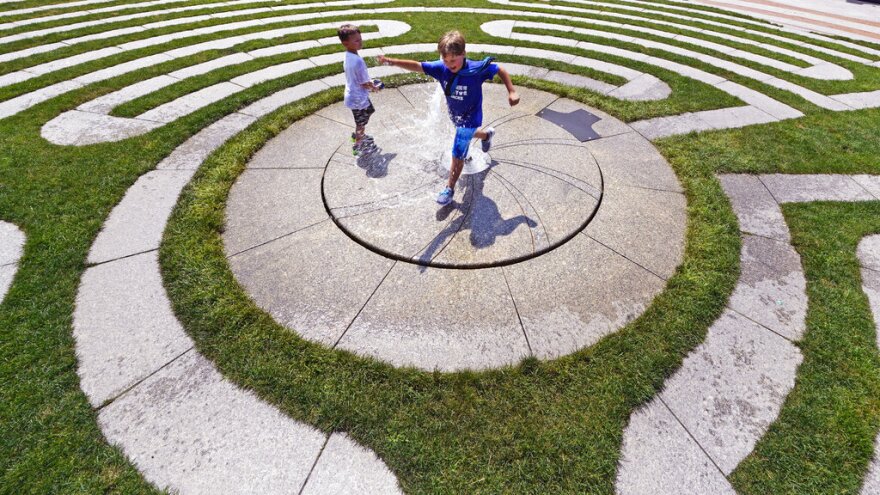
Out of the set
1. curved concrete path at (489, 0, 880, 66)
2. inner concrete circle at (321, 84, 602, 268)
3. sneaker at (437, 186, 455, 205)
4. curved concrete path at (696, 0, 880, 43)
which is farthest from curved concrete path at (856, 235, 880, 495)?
curved concrete path at (696, 0, 880, 43)

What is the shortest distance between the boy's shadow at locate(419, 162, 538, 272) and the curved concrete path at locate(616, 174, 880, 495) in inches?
73.7

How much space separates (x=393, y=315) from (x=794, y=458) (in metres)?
2.79

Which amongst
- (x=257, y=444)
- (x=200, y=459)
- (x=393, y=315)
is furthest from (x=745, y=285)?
(x=200, y=459)

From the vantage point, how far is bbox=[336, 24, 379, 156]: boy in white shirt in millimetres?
4344

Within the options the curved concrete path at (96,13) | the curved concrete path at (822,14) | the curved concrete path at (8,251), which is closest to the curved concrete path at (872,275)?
the curved concrete path at (8,251)

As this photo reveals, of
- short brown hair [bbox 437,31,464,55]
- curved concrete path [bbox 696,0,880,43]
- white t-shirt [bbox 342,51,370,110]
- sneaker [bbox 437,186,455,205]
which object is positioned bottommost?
sneaker [bbox 437,186,455,205]

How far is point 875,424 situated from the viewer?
2.76m

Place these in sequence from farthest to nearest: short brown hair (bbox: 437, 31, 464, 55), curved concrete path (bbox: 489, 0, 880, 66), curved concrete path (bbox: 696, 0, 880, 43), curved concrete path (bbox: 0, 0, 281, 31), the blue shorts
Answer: curved concrete path (bbox: 696, 0, 880, 43), curved concrete path (bbox: 489, 0, 880, 66), curved concrete path (bbox: 0, 0, 281, 31), the blue shorts, short brown hair (bbox: 437, 31, 464, 55)

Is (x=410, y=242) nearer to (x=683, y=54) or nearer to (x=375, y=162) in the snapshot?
(x=375, y=162)

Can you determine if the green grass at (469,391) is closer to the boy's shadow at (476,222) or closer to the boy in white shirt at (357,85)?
the boy's shadow at (476,222)

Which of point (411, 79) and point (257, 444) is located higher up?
point (411, 79)

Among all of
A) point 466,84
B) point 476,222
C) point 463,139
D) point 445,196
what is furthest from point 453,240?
point 466,84

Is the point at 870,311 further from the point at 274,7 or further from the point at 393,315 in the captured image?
the point at 274,7

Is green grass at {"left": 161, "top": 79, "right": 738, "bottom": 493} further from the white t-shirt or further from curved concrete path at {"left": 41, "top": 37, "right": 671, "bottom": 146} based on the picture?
curved concrete path at {"left": 41, "top": 37, "right": 671, "bottom": 146}
